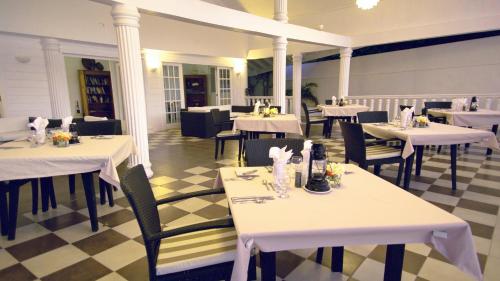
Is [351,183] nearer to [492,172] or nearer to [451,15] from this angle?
[492,172]

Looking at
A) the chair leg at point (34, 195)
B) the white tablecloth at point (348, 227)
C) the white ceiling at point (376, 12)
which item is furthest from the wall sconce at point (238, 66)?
the white tablecloth at point (348, 227)

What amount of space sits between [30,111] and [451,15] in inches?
415

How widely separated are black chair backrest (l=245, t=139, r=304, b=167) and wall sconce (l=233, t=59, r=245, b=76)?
30.0 feet

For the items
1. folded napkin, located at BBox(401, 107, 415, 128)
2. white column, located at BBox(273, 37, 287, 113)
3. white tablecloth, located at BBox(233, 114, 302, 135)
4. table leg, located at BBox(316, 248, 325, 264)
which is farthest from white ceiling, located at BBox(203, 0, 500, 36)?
table leg, located at BBox(316, 248, 325, 264)

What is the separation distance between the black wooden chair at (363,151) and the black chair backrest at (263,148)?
119 cm

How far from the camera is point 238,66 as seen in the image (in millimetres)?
10836

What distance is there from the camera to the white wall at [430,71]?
7879mm

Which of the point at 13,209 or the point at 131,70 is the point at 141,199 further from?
the point at 131,70

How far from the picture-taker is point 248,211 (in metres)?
1.23

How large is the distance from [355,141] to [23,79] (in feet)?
23.2

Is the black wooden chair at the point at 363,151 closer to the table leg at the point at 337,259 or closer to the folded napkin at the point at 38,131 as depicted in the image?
the table leg at the point at 337,259

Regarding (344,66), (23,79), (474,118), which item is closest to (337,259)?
(474,118)

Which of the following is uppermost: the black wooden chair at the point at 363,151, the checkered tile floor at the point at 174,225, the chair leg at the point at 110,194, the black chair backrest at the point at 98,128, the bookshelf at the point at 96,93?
the bookshelf at the point at 96,93

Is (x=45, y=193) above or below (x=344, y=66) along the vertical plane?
below
